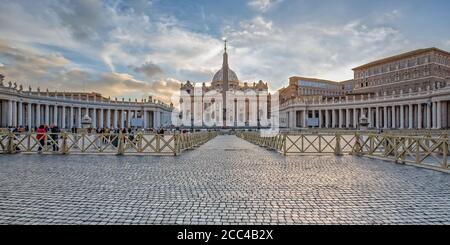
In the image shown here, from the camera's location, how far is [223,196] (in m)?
6.48

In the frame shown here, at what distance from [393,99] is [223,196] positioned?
6917 centimetres

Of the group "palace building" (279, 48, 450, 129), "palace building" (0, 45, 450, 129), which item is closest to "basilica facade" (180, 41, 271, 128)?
"palace building" (0, 45, 450, 129)

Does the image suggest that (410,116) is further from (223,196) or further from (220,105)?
(223,196)

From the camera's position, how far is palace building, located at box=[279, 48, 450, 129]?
57719 mm

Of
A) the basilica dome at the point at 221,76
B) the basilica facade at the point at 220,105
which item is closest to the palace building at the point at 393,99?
the basilica facade at the point at 220,105

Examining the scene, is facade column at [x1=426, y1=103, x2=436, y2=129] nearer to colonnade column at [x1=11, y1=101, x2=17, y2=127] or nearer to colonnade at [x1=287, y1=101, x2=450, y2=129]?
colonnade at [x1=287, y1=101, x2=450, y2=129]

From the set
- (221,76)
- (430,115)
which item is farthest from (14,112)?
(430,115)

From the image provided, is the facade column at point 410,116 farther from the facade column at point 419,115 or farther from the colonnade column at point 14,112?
the colonnade column at point 14,112

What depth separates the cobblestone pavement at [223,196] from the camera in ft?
16.5

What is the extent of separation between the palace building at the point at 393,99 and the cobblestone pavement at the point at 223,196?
186 ft

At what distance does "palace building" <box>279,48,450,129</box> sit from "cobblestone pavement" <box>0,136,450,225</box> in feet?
186

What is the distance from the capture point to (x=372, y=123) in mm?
76375

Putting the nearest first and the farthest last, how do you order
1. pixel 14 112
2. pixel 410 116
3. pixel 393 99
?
pixel 14 112 < pixel 410 116 < pixel 393 99

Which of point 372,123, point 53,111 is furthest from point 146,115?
point 372,123
